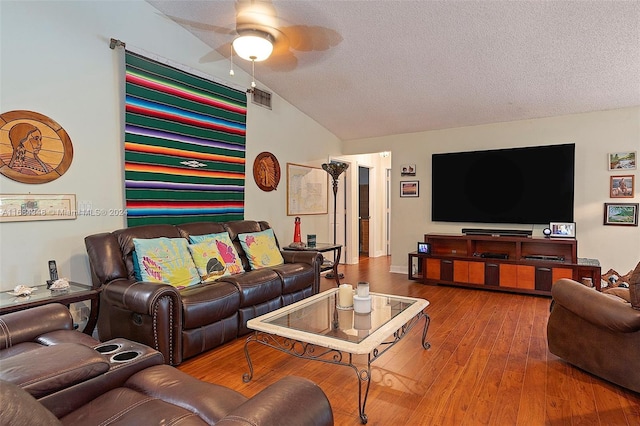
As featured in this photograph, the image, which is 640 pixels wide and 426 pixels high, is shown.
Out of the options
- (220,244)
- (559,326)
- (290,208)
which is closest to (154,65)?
(220,244)

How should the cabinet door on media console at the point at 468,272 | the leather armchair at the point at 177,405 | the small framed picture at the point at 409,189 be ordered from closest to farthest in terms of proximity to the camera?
the leather armchair at the point at 177,405 < the cabinet door on media console at the point at 468,272 < the small framed picture at the point at 409,189

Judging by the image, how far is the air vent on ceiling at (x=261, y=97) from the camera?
4.66 meters

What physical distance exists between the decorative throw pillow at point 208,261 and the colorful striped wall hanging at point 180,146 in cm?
60

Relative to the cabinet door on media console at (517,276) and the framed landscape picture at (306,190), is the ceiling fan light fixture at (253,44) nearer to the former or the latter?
the framed landscape picture at (306,190)

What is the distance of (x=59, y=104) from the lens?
9.52 feet

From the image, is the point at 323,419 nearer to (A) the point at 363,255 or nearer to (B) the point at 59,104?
(B) the point at 59,104

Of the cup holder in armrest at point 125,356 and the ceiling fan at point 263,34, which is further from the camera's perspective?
the ceiling fan at point 263,34

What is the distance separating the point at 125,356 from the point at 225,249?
6.70ft

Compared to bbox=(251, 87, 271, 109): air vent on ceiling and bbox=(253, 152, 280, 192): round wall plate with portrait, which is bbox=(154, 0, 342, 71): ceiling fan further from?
bbox=(253, 152, 280, 192): round wall plate with portrait

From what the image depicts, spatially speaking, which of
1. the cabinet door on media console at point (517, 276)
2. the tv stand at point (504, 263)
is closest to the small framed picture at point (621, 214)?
the tv stand at point (504, 263)

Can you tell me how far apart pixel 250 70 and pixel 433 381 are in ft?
12.9

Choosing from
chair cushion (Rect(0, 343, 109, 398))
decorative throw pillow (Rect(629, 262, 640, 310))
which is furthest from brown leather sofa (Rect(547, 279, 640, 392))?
chair cushion (Rect(0, 343, 109, 398))

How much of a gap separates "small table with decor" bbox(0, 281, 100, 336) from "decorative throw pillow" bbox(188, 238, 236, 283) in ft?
2.68

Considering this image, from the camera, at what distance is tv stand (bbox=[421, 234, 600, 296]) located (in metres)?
4.39
